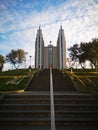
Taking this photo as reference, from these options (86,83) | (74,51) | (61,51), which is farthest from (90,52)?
(61,51)

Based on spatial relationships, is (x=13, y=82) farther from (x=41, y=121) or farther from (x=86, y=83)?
(x=41, y=121)

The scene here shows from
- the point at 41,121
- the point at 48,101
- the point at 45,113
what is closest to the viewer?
the point at 41,121

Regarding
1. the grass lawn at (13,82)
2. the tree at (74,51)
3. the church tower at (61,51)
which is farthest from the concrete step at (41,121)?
the church tower at (61,51)

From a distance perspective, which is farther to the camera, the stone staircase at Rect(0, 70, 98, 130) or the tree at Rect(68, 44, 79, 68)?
the tree at Rect(68, 44, 79, 68)

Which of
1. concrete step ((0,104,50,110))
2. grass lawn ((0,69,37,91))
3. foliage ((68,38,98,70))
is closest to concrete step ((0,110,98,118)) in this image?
concrete step ((0,104,50,110))

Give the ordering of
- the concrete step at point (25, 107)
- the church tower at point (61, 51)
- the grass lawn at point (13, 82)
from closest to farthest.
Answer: the concrete step at point (25, 107)
the grass lawn at point (13, 82)
the church tower at point (61, 51)

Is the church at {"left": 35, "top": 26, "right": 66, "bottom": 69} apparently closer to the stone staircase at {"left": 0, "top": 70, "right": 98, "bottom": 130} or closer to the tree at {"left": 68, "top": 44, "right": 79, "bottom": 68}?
the tree at {"left": 68, "top": 44, "right": 79, "bottom": 68}

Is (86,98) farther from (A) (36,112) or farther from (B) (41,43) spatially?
(B) (41,43)

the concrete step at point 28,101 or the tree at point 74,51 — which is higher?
the tree at point 74,51

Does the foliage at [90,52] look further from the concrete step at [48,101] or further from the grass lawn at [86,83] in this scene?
the concrete step at [48,101]

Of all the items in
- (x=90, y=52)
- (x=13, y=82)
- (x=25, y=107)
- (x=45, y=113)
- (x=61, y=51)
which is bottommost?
(x=45, y=113)

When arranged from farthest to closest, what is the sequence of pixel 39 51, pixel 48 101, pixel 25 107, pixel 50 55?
pixel 50 55 < pixel 39 51 < pixel 48 101 < pixel 25 107

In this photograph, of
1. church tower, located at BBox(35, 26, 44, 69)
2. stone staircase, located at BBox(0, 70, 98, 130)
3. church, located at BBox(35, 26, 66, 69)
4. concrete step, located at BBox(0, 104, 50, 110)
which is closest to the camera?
stone staircase, located at BBox(0, 70, 98, 130)

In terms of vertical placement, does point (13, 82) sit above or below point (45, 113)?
above
